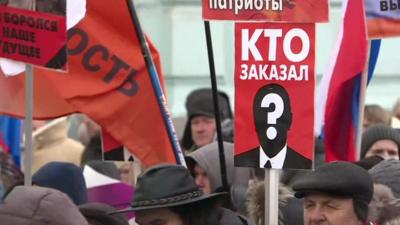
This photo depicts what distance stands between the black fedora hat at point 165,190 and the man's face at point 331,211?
401 millimetres

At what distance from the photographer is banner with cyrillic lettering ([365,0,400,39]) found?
713 cm

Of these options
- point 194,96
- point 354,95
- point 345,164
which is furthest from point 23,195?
point 194,96

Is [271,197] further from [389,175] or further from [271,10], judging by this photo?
[271,10]

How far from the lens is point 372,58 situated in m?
8.16

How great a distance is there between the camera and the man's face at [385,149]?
8.53 meters

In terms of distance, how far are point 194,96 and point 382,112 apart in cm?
125

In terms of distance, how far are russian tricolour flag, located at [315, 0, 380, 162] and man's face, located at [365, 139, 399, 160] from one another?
806 millimetres

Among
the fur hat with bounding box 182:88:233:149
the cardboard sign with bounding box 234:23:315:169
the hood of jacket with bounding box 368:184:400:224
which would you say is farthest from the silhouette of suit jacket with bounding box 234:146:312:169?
the fur hat with bounding box 182:88:233:149

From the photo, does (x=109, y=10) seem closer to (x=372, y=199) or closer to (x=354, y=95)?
(x=354, y=95)

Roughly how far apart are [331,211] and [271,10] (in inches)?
37.9

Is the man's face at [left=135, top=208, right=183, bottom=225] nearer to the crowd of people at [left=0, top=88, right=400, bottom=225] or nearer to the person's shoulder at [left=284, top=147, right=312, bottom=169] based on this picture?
the crowd of people at [left=0, top=88, right=400, bottom=225]

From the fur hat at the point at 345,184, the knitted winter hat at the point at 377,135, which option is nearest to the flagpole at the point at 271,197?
the fur hat at the point at 345,184

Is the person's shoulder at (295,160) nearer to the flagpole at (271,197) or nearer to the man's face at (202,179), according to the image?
the flagpole at (271,197)

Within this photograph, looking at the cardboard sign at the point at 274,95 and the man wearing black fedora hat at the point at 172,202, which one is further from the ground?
the cardboard sign at the point at 274,95
